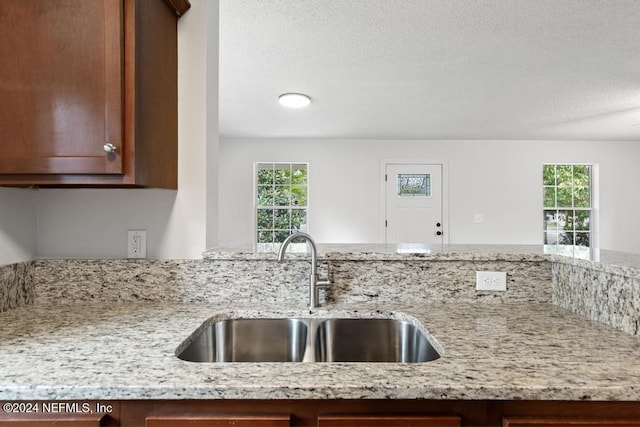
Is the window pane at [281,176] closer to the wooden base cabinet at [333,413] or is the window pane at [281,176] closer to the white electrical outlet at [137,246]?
the white electrical outlet at [137,246]

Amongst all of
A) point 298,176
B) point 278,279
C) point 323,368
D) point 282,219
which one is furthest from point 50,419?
point 298,176

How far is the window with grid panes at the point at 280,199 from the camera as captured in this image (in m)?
5.93

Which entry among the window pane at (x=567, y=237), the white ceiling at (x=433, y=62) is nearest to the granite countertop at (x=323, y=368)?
the white ceiling at (x=433, y=62)

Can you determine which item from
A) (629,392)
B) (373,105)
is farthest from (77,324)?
(373,105)

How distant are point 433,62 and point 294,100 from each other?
1397 mm

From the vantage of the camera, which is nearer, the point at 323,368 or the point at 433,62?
the point at 323,368

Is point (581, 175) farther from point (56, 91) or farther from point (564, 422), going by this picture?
point (56, 91)

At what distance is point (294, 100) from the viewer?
3723mm

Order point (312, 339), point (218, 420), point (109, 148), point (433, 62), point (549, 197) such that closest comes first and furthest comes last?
point (218, 420)
point (109, 148)
point (312, 339)
point (433, 62)
point (549, 197)

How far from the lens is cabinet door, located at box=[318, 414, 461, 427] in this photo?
74cm

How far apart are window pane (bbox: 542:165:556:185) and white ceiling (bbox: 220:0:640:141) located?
1159 millimetres

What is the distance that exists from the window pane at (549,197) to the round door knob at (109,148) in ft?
21.2

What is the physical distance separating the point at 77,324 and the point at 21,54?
0.79m

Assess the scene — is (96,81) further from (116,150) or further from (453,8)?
(453,8)
